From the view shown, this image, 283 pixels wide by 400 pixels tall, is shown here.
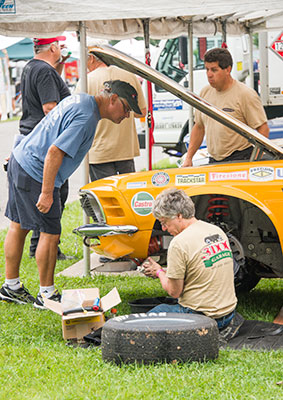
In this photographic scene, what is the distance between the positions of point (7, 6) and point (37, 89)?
51.3 inches

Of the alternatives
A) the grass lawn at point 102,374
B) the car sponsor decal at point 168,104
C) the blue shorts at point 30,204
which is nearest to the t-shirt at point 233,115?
the blue shorts at point 30,204

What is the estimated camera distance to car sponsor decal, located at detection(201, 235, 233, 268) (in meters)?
4.70

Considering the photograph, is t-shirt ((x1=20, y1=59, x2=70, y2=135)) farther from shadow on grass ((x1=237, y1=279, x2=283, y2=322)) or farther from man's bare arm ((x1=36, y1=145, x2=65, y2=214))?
shadow on grass ((x1=237, y1=279, x2=283, y2=322))

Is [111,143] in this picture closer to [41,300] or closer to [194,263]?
[41,300]

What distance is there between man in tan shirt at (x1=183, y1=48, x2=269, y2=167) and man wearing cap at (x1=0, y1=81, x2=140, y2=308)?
129 centimetres

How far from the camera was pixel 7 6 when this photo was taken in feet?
18.5

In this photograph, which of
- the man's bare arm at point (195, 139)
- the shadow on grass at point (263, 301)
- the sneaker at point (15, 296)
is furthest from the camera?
the man's bare arm at point (195, 139)

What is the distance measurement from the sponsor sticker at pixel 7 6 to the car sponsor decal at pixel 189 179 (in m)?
1.80

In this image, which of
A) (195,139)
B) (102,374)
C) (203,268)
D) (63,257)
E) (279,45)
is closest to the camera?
(102,374)

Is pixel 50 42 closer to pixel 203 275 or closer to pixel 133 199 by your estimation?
pixel 133 199

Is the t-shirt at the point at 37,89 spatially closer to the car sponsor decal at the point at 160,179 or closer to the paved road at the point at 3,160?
the paved road at the point at 3,160

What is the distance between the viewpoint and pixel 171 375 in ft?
13.0

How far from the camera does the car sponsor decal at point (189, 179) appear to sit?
5.33 meters

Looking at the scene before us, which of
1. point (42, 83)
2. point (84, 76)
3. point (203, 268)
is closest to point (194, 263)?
point (203, 268)
